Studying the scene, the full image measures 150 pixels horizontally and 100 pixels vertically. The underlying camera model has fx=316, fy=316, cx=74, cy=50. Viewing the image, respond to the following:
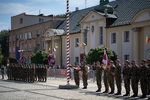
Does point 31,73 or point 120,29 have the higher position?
point 120,29

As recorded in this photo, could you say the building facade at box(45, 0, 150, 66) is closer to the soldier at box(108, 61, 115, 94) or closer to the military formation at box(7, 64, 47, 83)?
the military formation at box(7, 64, 47, 83)

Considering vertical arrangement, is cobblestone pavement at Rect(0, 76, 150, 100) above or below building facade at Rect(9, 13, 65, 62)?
below

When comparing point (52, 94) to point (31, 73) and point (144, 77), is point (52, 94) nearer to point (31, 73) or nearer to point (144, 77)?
point (144, 77)

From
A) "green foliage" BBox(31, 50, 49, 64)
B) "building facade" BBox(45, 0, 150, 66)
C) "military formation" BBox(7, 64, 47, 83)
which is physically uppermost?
"building facade" BBox(45, 0, 150, 66)

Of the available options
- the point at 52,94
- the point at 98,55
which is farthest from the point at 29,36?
the point at 52,94

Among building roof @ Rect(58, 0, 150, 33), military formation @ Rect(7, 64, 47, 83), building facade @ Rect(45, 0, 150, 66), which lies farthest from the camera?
building roof @ Rect(58, 0, 150, 33)

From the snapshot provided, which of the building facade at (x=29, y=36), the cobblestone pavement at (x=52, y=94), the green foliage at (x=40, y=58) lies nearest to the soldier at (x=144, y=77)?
the cobblestone pavement at (x=52, y=94)

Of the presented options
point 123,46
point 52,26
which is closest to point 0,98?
point 123,46

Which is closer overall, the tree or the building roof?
the building roof

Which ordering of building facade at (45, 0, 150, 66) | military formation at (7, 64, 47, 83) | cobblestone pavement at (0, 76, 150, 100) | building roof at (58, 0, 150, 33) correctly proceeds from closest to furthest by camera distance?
1. cobblestone pavement at (0, 76, 150, 100)
2. military formation at (7, 64, 47, 83)
3. building facade at (45, 0, 150, 66)
4. building roof at (58, 0, 150, 33)

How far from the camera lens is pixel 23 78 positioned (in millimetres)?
30906

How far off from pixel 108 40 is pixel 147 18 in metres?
8.54

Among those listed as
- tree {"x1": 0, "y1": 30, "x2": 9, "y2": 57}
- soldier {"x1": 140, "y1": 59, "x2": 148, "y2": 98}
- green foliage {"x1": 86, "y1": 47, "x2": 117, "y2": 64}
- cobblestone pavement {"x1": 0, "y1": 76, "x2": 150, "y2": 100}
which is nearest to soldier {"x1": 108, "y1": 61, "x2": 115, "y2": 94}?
cobblestone pavement {"x1": 0, "y1": 76, "x2": 150, "y2": 100}

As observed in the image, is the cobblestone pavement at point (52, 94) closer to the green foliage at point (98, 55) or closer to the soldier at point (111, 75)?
the soldier at point (111, 75)
